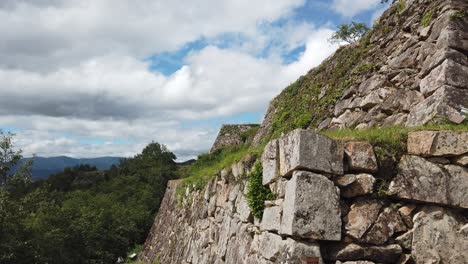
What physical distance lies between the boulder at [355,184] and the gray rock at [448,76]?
3408 mm

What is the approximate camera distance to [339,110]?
9586mm

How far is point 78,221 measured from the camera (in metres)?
24.3

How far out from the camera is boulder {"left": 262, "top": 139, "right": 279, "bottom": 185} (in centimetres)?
539

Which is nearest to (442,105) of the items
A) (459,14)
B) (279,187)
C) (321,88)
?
(459,14)

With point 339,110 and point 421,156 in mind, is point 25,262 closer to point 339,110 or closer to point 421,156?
point 339,110

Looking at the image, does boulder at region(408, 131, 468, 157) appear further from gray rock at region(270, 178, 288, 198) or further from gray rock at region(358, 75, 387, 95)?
gray rock at region(358, 75, 387, 95)

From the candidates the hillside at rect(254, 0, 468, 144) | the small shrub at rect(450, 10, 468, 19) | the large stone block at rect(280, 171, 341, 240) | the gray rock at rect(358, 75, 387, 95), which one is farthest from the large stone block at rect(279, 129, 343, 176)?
the small shrub at rect(450, 10, 468, 19)

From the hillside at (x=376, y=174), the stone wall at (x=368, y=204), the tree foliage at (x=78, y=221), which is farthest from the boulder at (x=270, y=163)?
the tree foliage at (x=78, y=221)

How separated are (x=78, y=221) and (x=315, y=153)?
22988 millimetres

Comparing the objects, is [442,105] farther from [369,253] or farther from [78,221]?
[78,221]

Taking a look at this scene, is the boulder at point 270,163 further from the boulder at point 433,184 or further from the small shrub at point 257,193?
the boulder at point 433,184

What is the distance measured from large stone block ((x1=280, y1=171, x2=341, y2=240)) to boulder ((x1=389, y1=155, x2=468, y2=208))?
0.73 meters

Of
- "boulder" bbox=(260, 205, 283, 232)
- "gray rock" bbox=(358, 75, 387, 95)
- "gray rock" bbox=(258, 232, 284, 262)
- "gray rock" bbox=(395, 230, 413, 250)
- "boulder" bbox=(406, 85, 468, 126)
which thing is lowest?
"gray rock" bbox=(258, 232, 284, 262)

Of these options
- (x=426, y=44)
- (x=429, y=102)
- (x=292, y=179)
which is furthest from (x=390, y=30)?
(x=292, y=179)
